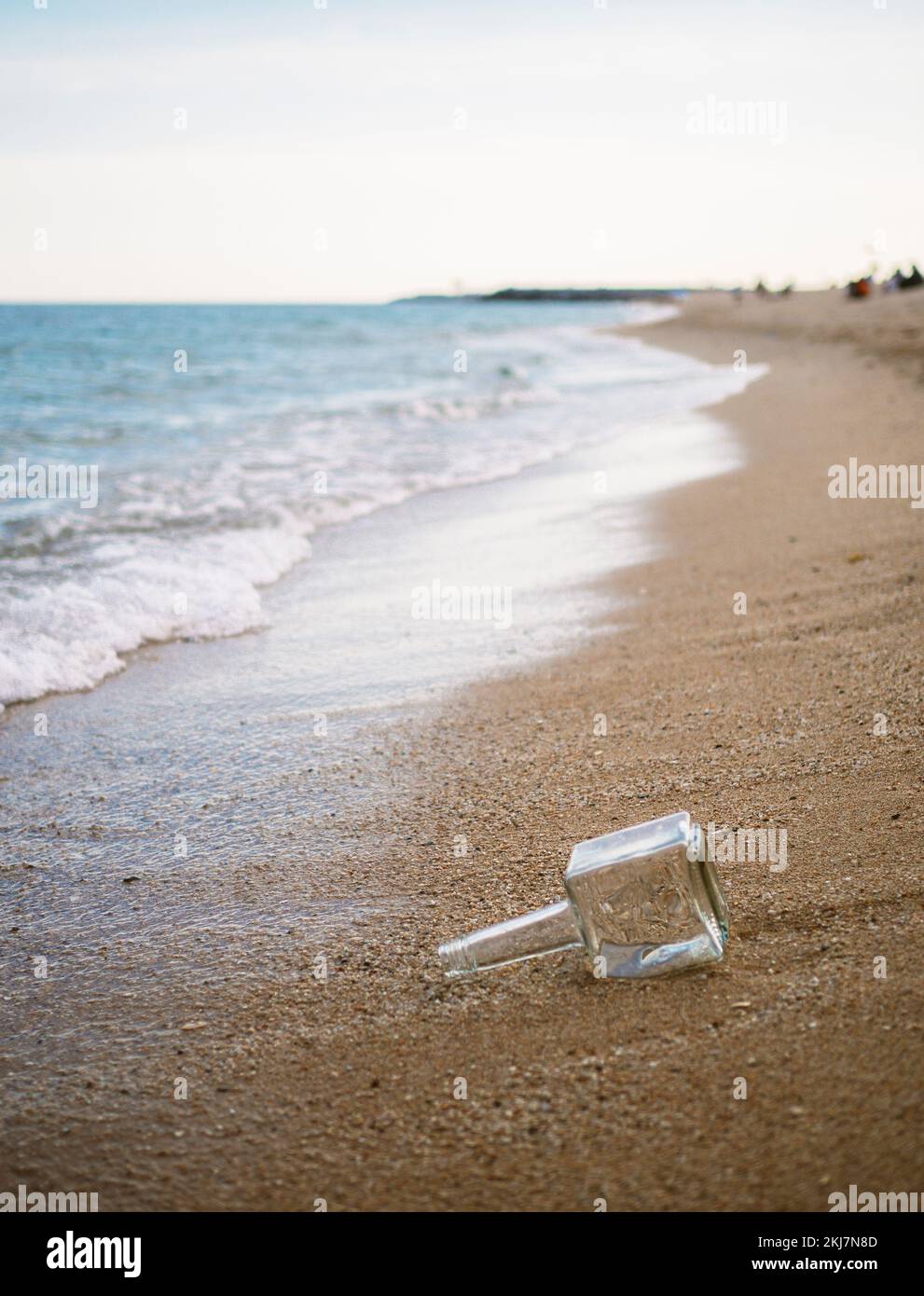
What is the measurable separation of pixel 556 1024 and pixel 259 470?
26.7 feet

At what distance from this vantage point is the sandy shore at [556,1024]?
1503mm

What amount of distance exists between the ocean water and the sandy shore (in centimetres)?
156

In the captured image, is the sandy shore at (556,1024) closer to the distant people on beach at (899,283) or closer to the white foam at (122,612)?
the white foam at (122,612)

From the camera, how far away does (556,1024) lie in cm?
179

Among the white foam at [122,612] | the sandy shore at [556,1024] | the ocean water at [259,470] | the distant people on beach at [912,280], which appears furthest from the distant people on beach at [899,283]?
the sandy shore at [556,1024]

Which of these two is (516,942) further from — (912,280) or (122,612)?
(912,280)

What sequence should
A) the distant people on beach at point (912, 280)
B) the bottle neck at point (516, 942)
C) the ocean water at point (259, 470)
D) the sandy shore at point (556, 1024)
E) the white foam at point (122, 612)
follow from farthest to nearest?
the distant people on beach at point (912, 280), the ocean water at point (259, 470), the white foam at point (122, 612), the bottle neck at point (516, 942), the sandy shore at point (556, 1024)

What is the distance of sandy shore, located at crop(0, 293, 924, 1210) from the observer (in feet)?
4.93

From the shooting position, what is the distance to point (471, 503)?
7.97m

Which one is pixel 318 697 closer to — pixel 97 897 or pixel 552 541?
pixel 97 897

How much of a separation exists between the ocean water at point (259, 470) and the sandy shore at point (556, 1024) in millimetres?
1561

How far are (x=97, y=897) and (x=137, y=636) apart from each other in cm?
235
